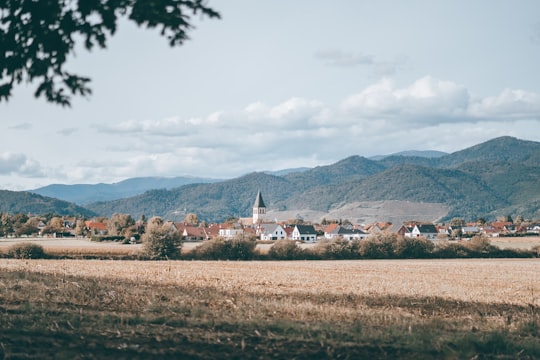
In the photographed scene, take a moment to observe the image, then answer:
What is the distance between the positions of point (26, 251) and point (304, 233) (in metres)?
92.4

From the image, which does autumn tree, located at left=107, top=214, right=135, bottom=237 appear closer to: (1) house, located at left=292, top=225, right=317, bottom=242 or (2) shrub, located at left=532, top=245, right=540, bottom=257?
(1) house, located at left=292, top=225, right=317, bottom=242

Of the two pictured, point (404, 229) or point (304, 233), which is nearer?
point (304, 233)

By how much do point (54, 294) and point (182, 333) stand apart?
25.0 feet

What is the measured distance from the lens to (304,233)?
141625 mm

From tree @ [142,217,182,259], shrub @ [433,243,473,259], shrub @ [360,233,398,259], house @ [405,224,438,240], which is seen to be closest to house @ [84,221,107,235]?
tree @ [142,217,182,259]

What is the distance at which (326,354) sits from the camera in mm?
10234

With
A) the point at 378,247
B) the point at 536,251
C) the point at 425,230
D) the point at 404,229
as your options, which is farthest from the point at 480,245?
the point at 425,230

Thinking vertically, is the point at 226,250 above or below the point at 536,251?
above

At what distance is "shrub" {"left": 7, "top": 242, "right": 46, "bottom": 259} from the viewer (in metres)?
54.6

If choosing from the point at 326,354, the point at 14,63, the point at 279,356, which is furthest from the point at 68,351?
the point at 14,63

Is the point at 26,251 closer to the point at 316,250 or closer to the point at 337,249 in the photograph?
the point at 316,250

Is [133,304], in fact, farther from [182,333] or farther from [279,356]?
[279,356]

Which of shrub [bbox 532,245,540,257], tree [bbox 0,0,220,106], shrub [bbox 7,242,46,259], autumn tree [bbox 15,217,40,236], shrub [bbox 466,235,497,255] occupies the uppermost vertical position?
tree [bbox 0,0,220,106]

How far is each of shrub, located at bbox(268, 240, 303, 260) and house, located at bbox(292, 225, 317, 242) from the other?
247 feet
